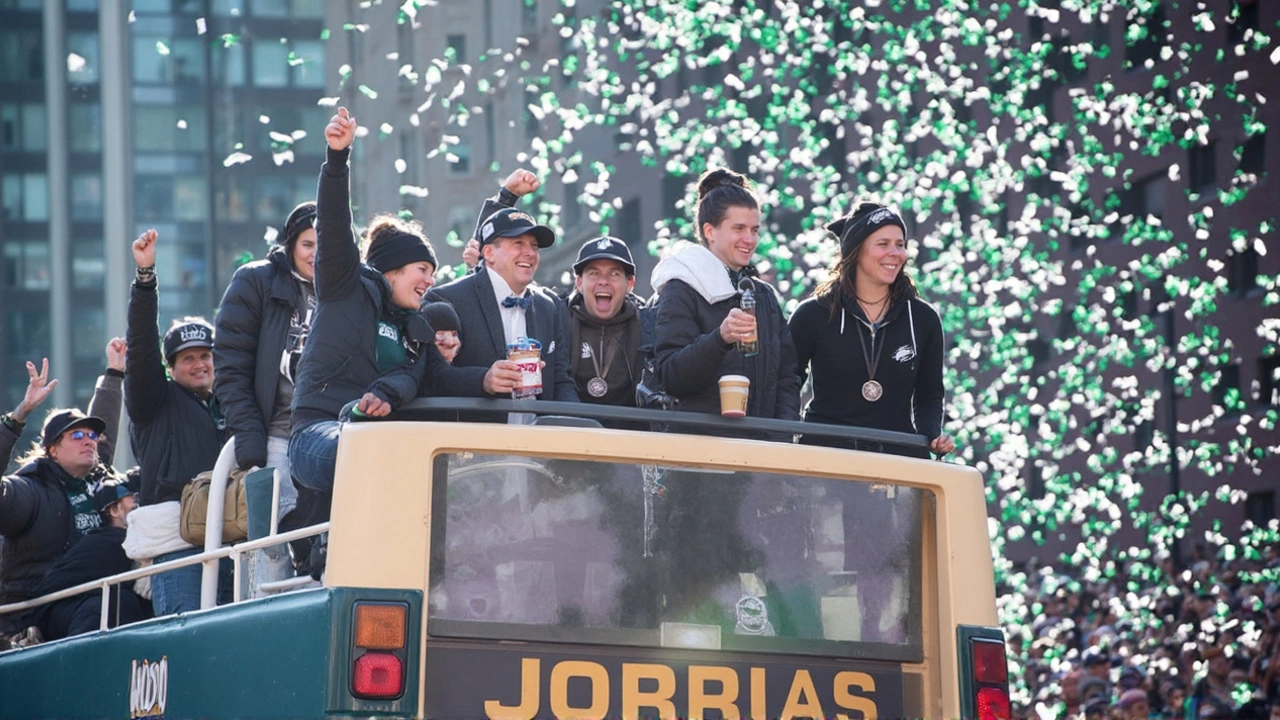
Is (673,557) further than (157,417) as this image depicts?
No

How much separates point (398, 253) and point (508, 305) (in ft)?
1.89

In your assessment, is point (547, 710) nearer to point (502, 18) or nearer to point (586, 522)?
point (586, 522)

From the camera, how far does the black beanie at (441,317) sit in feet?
25.7

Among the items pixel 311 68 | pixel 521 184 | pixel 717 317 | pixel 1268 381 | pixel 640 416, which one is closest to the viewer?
pixel 640 416

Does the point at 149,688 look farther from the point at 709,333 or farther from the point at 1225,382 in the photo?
the point at 1225,382

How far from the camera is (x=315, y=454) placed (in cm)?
709

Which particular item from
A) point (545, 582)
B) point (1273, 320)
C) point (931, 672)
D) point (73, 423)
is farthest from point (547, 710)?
point (1273, 320)

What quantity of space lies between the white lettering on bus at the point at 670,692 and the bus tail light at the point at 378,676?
1.05ft

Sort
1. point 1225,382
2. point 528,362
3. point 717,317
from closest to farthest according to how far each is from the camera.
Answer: point 528,362 < point 717,317 < point 1225,382

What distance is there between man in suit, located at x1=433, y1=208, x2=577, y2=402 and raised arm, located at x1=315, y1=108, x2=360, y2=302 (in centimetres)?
72

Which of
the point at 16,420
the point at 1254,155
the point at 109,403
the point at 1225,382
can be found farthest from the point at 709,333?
the point at 1225,382

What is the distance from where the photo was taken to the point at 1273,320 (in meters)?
40.5

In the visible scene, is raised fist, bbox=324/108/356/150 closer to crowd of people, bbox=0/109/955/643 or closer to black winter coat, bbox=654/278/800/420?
crowd of people, bbox=0/109/955/643

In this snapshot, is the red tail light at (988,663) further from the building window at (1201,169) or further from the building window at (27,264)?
the building window at (27,264)
